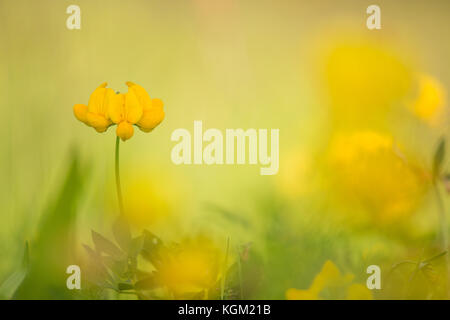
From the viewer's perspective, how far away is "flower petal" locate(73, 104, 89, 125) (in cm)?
158

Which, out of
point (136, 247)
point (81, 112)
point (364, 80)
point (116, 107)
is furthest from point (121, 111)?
point (364, 80)

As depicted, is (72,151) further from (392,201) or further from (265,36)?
(392,201)

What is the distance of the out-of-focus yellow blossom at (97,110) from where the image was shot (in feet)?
5.14

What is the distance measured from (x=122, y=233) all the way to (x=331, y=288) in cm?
67

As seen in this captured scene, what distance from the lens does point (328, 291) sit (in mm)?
1638

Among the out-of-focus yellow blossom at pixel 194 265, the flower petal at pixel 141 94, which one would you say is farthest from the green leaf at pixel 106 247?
the flower petal at pixel 141 94

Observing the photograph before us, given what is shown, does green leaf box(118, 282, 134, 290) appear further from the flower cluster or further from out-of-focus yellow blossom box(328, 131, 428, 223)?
out-of-focus yellow blossom box(328, 131, 428, 223)

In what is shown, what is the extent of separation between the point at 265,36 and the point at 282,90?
175mm

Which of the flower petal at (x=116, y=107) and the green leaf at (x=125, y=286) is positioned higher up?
the flower petal at (x=116, y=107)

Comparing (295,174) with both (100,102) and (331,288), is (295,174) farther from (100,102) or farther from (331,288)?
(100,102)

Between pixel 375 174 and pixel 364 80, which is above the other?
pixel 364 80

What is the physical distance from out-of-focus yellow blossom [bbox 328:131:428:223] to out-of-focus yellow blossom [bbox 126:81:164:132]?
1.78ft

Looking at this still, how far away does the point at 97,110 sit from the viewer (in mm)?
1574

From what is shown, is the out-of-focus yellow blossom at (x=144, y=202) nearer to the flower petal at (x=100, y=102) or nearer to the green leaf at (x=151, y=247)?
the green leaf at (x=151, y=247)
